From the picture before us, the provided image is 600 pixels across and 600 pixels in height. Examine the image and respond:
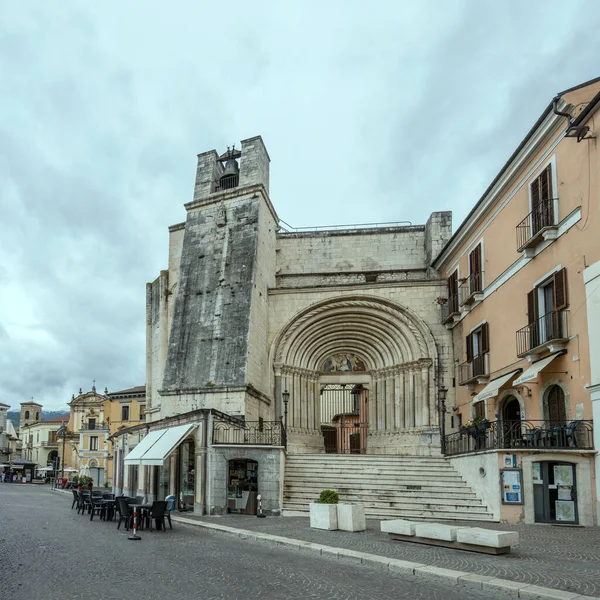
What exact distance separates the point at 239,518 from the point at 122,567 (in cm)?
800

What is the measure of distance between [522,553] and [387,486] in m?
8.27

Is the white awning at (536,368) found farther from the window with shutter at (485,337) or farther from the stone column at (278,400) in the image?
the stone column at (278,400)

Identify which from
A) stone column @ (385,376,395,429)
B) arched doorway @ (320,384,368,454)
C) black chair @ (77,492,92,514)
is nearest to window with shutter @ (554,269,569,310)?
stone column @ (385,376,395,429)

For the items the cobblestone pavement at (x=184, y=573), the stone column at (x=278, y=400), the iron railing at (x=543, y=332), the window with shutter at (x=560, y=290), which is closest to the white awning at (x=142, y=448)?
the cobblestone pavement at (x=184, y=573)

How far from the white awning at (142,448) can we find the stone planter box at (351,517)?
23.0 ft

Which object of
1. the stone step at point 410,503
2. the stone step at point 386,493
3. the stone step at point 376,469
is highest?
the stone step at point 376,469

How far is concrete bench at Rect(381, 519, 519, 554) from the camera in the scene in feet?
32.8

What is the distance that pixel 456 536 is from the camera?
35.1 feet

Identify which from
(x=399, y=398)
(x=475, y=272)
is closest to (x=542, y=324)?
(x=475, y=272)

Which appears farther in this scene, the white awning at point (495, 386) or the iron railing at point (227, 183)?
the iron railing at point (227, 183)

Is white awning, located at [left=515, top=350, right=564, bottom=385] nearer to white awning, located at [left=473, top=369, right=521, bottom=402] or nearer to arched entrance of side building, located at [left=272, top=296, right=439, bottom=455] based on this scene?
white awning, located at [left=473, top=369, right=521, bottom=402]

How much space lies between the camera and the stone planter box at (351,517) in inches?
537

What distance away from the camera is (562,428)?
14.9 meters

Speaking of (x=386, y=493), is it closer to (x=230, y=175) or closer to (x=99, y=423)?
(x=230, y=175)
